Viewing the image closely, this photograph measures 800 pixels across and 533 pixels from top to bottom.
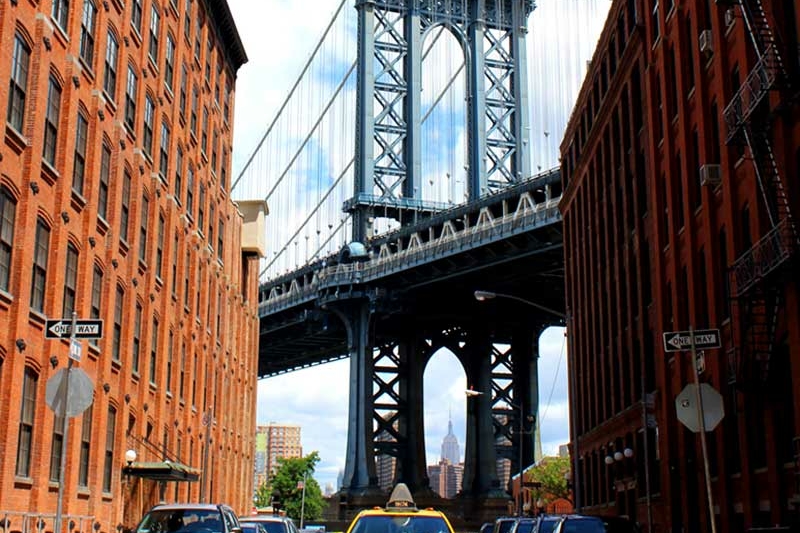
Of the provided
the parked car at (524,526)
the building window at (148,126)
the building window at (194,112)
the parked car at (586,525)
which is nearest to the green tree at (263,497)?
the building window at (194,112)

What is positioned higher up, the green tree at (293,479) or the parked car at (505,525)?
the green tree at (293,479)

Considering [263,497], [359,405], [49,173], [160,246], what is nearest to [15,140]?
[49,173]

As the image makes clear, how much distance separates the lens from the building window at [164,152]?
136 ft

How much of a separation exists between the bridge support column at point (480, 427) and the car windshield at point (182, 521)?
76.3 metres

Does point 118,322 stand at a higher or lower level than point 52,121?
lower

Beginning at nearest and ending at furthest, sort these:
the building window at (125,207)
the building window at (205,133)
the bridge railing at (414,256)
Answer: the building window at (125,207) < the building window at (205,133) < the bridge railing at (414,256)

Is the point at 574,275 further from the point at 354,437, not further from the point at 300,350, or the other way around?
the point at 300,350

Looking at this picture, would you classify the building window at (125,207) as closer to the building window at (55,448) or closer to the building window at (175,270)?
the building window at (175,270)

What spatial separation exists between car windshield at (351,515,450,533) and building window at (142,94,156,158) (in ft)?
81.2

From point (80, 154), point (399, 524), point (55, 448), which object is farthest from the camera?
point (80, 154)

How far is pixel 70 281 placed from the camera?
97.9ft

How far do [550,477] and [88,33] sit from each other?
6972 cm

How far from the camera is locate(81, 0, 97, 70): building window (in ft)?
103

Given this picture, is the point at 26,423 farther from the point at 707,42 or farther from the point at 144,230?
the point at 707,42
